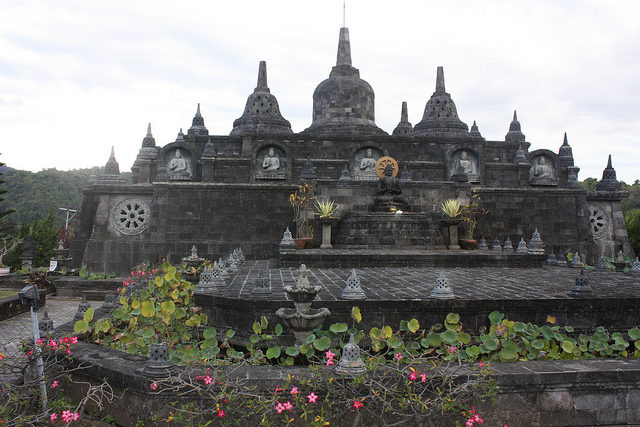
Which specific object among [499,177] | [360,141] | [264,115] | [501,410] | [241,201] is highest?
[264,115]

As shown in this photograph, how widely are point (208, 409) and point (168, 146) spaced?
18.5m

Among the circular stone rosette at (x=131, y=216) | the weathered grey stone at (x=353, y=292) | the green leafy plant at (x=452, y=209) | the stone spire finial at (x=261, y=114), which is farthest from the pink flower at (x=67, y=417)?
the stone spire finial at (x=261, y=114)

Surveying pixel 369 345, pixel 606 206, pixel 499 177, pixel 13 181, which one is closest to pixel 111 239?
pixel 369 345

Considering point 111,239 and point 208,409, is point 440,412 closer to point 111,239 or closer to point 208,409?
point 208,409

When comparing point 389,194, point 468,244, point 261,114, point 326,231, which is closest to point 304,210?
point 326,231

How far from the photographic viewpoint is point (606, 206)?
21000 mm

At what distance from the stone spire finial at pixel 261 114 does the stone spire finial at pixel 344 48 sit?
451 cm

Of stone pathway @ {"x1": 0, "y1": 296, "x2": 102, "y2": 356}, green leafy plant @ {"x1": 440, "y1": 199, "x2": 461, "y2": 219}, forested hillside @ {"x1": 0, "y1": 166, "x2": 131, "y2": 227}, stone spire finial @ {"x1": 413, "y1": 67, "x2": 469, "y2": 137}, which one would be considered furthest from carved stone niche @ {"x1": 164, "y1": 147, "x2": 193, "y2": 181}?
forested hillside @ {"x1": 0, "y1": 166, "x2": 131, "y2": 227}

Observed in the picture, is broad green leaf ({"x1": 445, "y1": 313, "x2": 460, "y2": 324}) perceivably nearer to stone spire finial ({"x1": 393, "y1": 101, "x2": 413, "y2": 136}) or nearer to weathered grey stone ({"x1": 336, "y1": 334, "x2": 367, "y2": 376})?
weathered grey stone ({"x1": 336, "y1": 334, "x2": 367, "y2": 376})

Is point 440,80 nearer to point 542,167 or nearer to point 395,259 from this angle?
point 542,167

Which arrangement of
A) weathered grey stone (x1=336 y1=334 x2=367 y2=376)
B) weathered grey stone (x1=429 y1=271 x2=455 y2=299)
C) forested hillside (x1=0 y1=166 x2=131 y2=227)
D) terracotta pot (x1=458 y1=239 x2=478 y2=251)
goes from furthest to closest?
forested hillside (x1=0 y1=166 x2=131 y2=227) → terracotta pot (x1=458 y1=239 x2=478 y2=251) → weathered grey stone (x1=429 y1=271 x2=455 y2=299) → weathered grey stone (x1=336 y1=334 x2=367 y2=376)

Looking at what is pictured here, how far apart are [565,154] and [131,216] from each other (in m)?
23.1

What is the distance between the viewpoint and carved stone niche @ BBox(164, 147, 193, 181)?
782 inches

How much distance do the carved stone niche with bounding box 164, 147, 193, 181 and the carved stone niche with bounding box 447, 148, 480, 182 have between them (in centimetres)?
1272
